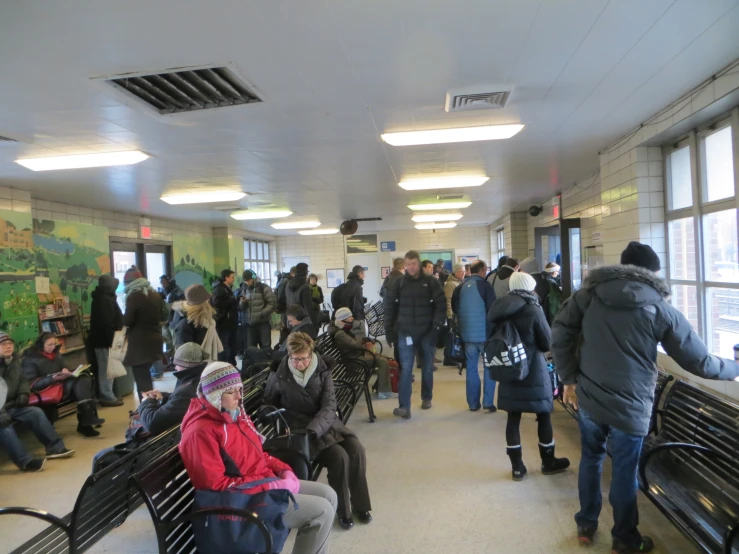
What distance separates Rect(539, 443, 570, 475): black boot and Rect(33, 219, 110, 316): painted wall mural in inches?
246

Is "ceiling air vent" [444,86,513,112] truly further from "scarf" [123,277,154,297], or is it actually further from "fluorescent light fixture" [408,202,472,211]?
"fluorescent light fixture" [408,202,472,211]

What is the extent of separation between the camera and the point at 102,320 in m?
5.66

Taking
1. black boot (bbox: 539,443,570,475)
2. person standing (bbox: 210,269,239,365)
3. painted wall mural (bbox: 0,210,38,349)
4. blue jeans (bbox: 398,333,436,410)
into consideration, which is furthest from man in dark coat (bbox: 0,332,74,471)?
black boot (bbox: 539,443,570,475)

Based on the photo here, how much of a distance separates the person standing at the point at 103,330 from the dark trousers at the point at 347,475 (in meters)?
4.16

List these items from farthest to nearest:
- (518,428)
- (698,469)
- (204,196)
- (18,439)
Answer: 1. (204,196)
2. (18,439)
3. (518,428)
4. (698,469)

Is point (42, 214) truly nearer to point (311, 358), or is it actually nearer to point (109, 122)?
point (109, 122)

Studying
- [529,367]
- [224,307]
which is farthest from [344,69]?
[224,307]

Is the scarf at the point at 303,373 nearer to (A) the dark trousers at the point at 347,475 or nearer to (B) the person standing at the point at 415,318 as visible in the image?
(A) the dark trousers at the point at 347,475

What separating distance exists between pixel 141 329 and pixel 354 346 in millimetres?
2291

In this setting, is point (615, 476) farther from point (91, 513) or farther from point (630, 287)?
point (91, 513)

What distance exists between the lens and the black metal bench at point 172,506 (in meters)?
1.85

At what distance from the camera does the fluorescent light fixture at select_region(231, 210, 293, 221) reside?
893 centimetres

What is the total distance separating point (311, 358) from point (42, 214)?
5.64 metres

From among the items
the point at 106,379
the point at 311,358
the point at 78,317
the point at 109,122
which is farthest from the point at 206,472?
the point at 78,317
